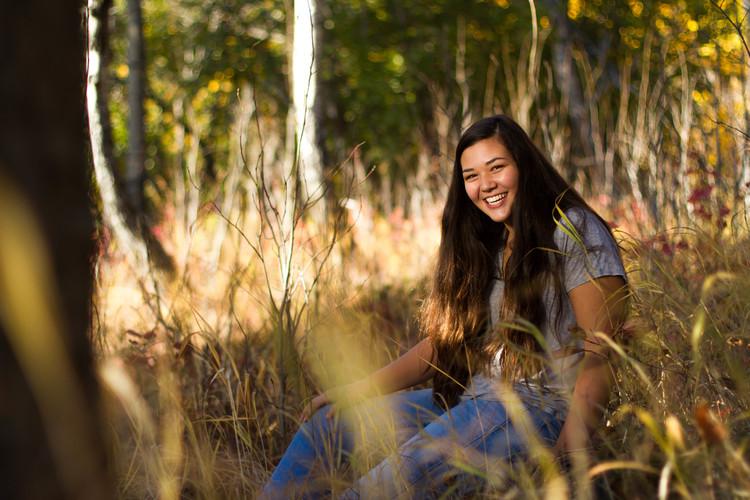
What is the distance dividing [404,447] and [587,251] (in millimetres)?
639

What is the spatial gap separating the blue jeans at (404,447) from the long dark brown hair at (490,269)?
97 millimetres

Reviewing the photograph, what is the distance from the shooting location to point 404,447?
1.97m

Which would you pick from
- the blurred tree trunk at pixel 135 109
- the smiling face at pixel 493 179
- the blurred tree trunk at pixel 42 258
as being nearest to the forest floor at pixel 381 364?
the smiling face at pixel 493 179

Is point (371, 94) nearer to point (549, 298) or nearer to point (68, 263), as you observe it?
point (549, 298)

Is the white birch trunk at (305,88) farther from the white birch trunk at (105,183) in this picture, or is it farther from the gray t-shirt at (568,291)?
the white birch trunk at (105,183)

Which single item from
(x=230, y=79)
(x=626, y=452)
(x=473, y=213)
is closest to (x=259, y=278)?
(x=473, y=213)

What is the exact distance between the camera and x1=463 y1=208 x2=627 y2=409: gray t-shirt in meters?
2.02

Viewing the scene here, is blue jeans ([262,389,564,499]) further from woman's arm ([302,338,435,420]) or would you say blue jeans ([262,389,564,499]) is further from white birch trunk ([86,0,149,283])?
white birch trunk ([86,0,149,283])

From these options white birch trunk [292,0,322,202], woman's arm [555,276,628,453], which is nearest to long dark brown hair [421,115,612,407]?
woman's arm [555,276,628,453]

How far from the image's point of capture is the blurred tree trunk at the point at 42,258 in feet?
3.10

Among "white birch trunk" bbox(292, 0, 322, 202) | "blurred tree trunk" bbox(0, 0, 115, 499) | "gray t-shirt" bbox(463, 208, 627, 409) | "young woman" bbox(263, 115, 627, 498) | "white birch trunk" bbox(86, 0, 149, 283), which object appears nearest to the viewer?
"blurred tree trunk" bbox(0, 0, 115, 499)

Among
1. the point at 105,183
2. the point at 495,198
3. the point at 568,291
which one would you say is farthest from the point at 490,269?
the point at 105,183

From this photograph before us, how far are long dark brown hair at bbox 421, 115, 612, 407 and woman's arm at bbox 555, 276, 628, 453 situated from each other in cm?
11

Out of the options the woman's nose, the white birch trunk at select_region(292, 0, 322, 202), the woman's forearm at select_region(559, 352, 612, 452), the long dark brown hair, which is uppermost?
the white birch trunk at select_region(292, 0, 322, 202)
